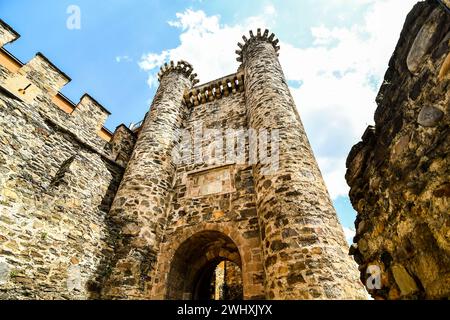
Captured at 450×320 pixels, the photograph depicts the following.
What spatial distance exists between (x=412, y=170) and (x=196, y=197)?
20.1 feet

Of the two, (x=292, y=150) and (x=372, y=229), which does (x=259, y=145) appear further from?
(x=372, y=229)

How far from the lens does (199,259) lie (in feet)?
22.6

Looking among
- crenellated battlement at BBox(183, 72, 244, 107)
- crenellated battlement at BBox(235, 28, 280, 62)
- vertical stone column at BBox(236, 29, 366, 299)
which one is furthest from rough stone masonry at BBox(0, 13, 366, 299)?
crenellated battlement at BBox(235, 28, 280, 62)

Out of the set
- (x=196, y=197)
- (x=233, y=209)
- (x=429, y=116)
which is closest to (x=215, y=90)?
(x=196, y=197)

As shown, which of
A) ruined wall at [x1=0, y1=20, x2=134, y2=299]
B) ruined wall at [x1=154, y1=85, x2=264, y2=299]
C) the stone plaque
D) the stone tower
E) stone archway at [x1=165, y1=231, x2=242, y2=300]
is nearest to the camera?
ruined wall at [x1=0, y1=20, x2=134, y2=299]

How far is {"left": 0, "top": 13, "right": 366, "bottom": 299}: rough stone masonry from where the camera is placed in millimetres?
4441

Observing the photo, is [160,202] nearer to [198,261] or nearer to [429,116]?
[198,261]

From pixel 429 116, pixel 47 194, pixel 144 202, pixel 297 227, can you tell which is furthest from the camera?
pixel 144 202

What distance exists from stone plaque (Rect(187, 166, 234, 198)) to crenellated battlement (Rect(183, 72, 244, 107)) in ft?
14.2

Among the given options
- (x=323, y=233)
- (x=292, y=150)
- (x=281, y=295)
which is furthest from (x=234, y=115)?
(x=281, y=295)

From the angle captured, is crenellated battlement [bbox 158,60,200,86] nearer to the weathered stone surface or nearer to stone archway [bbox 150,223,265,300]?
stone archway [bbox 150,223,265,300]

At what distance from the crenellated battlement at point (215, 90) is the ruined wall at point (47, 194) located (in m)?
4.64
